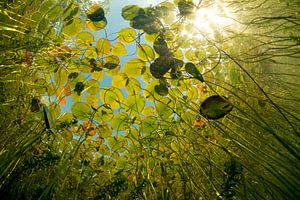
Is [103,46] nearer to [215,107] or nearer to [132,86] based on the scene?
[132,86]

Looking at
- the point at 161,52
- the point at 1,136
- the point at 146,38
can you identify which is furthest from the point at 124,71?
the point at 1,136

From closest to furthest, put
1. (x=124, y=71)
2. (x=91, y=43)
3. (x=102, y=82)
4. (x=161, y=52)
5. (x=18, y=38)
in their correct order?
(x=18, y=38) < (x=161, y=52) < (x=124, y=71) < (x=91, y=43) < (x=102, y=82)

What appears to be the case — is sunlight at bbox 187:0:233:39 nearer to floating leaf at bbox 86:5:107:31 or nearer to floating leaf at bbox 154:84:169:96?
floating leaf at bbox 154:84:169:96

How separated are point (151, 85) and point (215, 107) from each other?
43 cm

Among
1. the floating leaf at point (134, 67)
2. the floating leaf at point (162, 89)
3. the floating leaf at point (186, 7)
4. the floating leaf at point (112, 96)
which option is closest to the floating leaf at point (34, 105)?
the floating leaf at point (112, 96)

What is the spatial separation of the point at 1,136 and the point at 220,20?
3.20ft

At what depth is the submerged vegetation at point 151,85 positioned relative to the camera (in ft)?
2.97

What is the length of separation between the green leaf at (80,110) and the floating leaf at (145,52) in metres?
0.46

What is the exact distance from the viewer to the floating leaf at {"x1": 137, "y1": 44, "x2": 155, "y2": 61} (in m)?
1.22

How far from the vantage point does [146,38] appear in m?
1.25

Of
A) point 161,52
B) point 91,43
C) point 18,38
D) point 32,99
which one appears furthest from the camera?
point 91,43

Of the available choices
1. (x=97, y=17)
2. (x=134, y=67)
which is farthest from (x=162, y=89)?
(x=97, y=17)

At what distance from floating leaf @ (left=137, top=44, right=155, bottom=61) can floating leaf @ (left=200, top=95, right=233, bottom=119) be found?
433 millimetres

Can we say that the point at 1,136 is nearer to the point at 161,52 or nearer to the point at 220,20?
the point at 161,52
